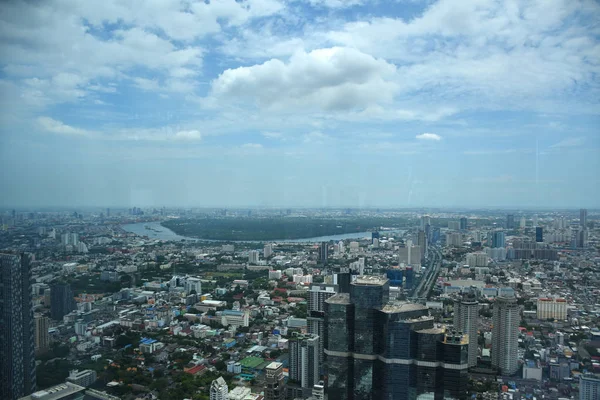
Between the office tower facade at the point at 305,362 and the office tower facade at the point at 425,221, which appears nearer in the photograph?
the office tower facade at the point at 305,362

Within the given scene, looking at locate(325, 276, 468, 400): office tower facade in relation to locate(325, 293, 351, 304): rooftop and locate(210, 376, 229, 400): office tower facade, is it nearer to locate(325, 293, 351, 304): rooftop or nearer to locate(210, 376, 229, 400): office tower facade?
locate(325, 293, 351, 304): rooftop

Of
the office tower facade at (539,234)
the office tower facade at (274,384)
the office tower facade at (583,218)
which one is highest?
the office tower facade at (583,218)

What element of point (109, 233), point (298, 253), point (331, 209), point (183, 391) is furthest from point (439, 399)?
point (298, 253)

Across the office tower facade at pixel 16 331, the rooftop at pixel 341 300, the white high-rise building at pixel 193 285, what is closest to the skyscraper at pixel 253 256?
the white high-rise building at pixel 193 285

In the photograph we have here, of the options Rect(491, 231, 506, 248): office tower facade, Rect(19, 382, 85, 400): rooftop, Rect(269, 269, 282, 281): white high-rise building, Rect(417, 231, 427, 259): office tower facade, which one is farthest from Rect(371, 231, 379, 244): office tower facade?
Rect(19, 382, 85, 400): rooftop

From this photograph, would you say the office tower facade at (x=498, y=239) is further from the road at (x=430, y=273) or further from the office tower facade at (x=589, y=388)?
the office tower facade at (x=589, y=388)

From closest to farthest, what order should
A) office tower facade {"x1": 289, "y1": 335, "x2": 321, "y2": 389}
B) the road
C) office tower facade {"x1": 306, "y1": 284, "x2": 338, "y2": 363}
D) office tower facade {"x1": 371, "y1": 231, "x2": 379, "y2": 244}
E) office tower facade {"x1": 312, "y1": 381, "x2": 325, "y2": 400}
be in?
office tower facade {"x1": 312, "y1": 381, "x2": 325, "y2": 400} < office tower facade {"x1": 289, "y1": 335, "x2": 321, "y2": 389} < office tower facade {"x1": 306, "y1": 284, "x2": 338, "y2": 363} < the road < office tower facade {"x1": 371, "y1": 231, "x2": 379, "y2": 244}

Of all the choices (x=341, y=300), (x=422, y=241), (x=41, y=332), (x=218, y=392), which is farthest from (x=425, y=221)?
(x=41, y=332)

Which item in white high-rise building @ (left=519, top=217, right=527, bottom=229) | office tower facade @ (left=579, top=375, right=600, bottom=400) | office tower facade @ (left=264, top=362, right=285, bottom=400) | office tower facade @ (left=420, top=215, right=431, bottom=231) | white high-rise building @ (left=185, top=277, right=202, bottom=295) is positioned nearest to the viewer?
office tower facade @ (left=579, top=375, right=600, bottom=400)

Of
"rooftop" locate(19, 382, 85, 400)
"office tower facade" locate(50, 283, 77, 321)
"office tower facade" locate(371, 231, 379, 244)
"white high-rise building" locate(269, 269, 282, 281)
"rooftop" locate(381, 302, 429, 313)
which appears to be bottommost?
Result: "white high-rise building" locate(269, 269, 282, 281)
